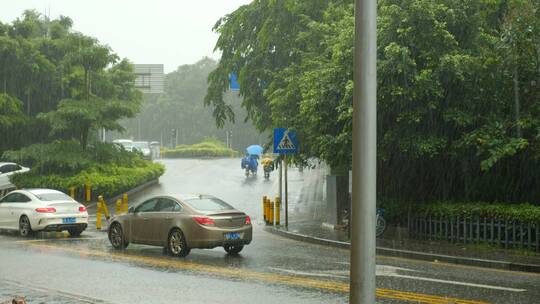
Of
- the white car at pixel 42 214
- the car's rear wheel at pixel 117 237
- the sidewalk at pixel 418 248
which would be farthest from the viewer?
the white car at pixel 42 214

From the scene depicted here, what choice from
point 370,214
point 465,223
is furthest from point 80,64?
point 370,214

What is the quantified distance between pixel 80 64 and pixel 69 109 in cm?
323

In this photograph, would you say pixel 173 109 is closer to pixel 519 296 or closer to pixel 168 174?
pixel 168 174

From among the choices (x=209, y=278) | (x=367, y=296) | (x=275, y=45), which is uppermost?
(x=275, y=45)

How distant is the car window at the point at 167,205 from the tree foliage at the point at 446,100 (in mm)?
4445

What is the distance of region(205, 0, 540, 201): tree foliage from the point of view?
17.5 meters

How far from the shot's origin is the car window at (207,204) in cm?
1667

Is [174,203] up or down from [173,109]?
down

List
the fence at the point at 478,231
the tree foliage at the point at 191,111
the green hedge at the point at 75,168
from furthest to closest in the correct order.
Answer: the tree foliage at the point at 191,111 < the green hedge at the point at 75,168 < the fence at the point at 478,231

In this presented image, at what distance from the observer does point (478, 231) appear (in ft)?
57.9

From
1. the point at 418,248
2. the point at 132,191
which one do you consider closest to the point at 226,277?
the point at 418,248

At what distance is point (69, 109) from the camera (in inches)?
1309

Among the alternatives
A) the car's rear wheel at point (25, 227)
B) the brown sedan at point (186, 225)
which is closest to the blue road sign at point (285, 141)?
the brown sedan at point (186, 225)

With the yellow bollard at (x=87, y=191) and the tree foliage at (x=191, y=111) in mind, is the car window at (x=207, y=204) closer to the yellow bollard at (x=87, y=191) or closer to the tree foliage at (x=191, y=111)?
the yellow bollard at (x=87, y=191)
